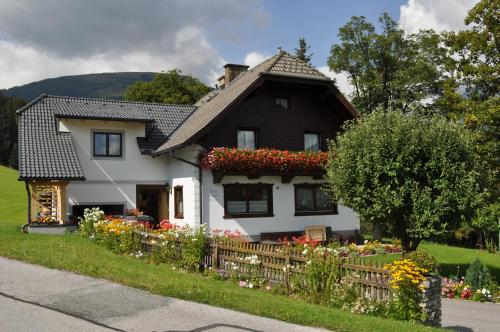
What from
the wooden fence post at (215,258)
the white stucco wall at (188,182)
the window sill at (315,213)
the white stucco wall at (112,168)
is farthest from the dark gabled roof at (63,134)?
the wooden fence post at (215,258)

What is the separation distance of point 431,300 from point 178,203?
1478 centimetres

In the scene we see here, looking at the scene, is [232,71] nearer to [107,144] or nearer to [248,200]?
[107,144]

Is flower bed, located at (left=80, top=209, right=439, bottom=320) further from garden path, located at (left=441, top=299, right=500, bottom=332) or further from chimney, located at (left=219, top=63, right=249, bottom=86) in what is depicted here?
chimney, located at (left=219, top=63, right=249, bottom=86)

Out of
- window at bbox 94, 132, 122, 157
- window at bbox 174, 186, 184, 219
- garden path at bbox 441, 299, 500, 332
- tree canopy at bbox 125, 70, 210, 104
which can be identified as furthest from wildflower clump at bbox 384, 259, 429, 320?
tree canopy at bbox 125, 70, 210, 104

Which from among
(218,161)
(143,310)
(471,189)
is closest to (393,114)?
(471,189)

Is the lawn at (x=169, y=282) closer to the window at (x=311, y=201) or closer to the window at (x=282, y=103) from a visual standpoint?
the window at (x=311, y=201)

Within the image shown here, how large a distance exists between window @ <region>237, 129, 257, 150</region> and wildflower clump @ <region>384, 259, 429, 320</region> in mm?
12856

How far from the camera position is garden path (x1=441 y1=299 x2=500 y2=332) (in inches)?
415

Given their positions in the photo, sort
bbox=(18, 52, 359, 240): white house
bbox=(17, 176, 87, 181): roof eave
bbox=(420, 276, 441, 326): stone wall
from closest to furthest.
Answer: bbox=(420, 276, 441, 326): stone wall < bbox=(17, 176, 87, 181): roof eave < bbox=(18, 52, 359, 240): white house

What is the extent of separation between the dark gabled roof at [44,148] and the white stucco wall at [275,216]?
531 centimetres

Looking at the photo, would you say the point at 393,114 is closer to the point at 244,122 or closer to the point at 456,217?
the point at 456,217

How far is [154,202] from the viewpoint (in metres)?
24.4

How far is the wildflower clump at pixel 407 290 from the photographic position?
909cm

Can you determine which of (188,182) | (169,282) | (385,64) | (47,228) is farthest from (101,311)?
(385,64)
